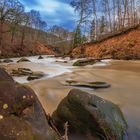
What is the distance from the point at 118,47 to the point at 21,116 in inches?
916

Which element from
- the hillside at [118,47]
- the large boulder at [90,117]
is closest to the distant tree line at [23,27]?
the hillside at [118,47]

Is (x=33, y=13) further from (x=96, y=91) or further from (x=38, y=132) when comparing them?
→ (x=38, y=132)

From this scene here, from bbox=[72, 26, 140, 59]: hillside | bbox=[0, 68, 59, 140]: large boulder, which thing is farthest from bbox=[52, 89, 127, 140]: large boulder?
bbox=[72, 26, 140, 59]: hillside

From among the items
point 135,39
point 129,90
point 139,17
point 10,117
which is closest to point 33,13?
point 139,17

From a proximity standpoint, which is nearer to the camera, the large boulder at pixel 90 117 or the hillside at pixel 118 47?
the large boulder at pixel 90 117

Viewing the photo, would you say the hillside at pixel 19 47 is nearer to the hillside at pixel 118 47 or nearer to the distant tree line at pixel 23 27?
the distant tree line at pixel 23 27

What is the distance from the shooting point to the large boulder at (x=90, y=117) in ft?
16.4

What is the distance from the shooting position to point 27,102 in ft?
12.7

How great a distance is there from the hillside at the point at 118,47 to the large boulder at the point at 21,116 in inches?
799

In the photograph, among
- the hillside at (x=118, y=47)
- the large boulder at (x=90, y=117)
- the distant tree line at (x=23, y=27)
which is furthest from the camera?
the distant tree line at (x=23, y=27)

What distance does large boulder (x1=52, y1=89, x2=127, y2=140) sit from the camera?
16.4ft

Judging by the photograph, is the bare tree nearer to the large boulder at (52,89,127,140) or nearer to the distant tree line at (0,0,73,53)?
the distant tree line at (0,0,73,53)

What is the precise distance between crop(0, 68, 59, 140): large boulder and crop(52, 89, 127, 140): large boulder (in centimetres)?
131

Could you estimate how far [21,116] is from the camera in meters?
3.72
